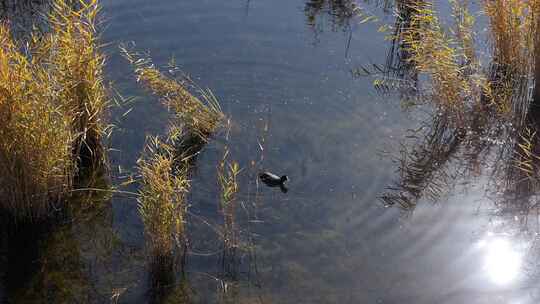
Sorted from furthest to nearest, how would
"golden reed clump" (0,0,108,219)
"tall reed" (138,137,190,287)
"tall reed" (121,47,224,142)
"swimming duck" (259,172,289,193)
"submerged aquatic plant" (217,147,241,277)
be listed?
"tall reed" (121,47,224,142) < "swimming duck" (259,172,289,193) < "submerged aquatic plant" (217,147,241,277) < "golden reed clump" (0,0,108,219) < "tall reed" (138,137,190,287)

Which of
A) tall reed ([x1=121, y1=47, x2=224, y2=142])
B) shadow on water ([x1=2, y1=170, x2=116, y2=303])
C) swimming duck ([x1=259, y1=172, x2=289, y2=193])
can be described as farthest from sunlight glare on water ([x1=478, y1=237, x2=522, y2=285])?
shadow on water ([x1=2, y1=170, x2=116, y2=303])

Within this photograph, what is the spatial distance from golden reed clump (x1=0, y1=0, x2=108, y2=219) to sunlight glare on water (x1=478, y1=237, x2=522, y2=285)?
11.6ft

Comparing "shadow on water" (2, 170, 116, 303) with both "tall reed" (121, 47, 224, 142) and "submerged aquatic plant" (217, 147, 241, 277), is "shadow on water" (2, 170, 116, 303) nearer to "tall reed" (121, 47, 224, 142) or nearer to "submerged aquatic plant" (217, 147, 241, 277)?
"submerged aquatic plant" (217, 147, 241, 277)

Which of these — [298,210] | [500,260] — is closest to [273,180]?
[298,210]

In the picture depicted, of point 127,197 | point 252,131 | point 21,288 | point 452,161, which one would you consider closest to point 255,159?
point 252,131

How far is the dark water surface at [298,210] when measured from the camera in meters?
5.76

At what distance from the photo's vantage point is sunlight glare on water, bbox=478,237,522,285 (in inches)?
234

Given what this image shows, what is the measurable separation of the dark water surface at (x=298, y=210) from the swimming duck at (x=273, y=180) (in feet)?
0.29

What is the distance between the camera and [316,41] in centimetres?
957

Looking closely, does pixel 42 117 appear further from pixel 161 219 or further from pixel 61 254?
pixel 161 219

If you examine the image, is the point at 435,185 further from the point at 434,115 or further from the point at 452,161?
the point at 434,115

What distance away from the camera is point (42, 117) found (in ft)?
19.0

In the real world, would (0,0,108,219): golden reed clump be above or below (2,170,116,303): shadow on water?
above

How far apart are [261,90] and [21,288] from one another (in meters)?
3.77
